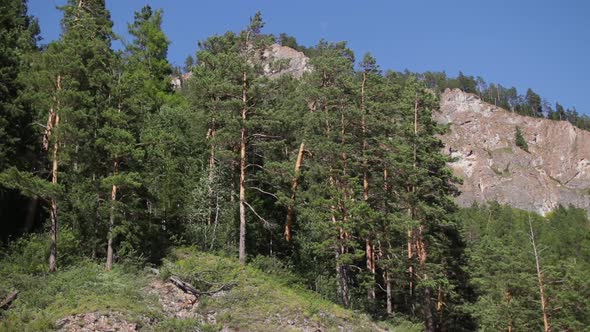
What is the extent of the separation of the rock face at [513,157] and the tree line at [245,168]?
10208 centimetres

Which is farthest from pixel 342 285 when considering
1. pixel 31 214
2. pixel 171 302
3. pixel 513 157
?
pixel 513 157

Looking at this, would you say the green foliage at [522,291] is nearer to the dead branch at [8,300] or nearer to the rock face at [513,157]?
the dead branch at [8,300]

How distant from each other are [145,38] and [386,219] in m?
23.9

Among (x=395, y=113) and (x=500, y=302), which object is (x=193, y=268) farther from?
(x=500, y=302)

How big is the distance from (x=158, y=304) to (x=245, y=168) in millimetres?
8993

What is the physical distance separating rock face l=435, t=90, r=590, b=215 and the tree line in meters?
102

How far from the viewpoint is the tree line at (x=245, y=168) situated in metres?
19.9

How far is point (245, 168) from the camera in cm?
2488

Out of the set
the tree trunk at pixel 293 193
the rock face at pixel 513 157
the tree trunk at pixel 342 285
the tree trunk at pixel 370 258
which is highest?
the rock face at pixel 513 157

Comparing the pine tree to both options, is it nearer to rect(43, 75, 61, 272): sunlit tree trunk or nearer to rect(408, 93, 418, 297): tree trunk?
rect(43, 75, 61, 272): sunlit tree trunk

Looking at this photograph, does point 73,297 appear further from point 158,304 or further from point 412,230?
point 412,230

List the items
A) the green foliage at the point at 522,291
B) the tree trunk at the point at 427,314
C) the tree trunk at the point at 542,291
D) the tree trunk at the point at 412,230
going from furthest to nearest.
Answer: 1. the green foliage at the point at 522,291
2. the tree trunk at the point at 542,291
3. the tree trunk at the point at 412,230
4. the tree trunk at the point at 427,314

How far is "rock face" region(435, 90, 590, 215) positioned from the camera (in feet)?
436

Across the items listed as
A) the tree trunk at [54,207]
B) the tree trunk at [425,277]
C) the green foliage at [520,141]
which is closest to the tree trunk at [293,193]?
the tree trunk at [425,277]
